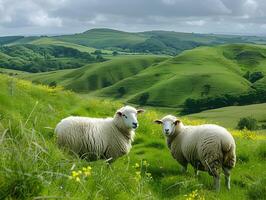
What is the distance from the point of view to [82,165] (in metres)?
7.89

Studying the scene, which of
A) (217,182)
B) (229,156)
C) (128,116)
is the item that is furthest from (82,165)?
(229,156)

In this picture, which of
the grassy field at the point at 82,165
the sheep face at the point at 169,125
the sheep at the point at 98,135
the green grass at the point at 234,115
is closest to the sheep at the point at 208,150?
the sheep face at the point at 169,125

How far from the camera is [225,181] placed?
1498 cm

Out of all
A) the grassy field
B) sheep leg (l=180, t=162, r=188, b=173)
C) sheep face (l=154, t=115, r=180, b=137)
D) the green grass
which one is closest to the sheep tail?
the grassy field

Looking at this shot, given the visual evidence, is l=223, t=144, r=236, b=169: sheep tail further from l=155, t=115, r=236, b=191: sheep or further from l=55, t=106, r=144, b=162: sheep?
l=55, t=106, r=144, b=162: sheep

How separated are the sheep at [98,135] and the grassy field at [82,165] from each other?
1.68 feet

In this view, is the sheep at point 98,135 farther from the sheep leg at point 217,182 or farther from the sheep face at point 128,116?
the sheep leg at point 217,182

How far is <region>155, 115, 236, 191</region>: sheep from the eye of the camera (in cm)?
1402

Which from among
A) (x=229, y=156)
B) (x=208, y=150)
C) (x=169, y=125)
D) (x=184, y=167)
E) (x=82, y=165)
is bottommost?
(x=184, y=167)

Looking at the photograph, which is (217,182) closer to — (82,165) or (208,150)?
(208,150)

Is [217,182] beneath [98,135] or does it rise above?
beneath

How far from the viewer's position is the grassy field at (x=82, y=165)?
17.4 feet

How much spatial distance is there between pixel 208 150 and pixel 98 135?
3.69m

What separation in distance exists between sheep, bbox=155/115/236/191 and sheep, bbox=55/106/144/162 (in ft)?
6.75
